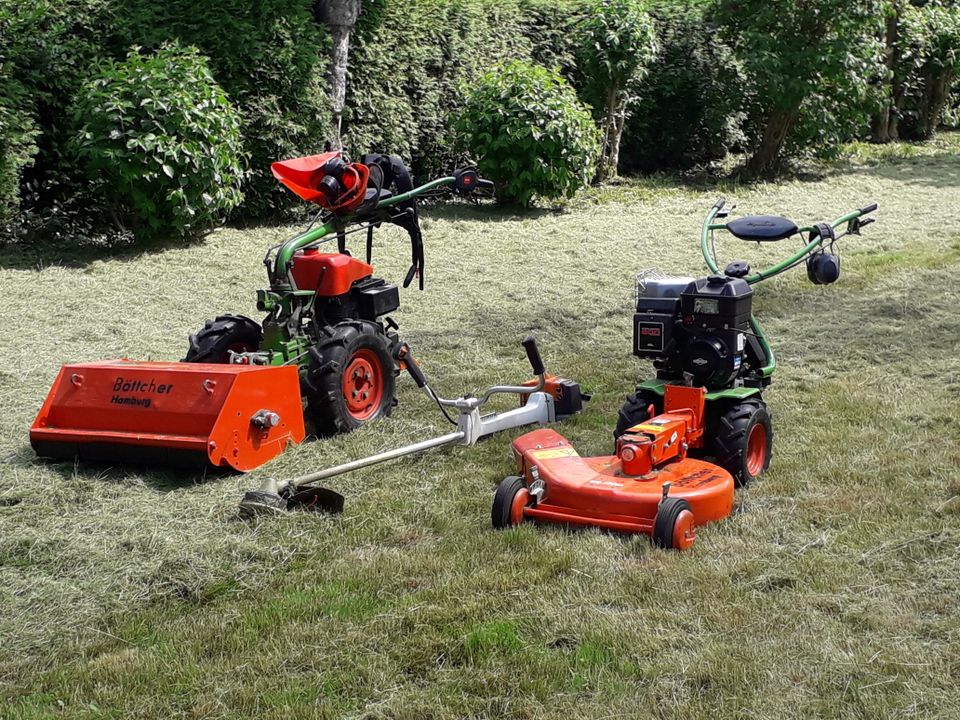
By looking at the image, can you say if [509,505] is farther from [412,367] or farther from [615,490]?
[412,367]

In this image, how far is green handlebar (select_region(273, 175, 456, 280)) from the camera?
5684 millimetres

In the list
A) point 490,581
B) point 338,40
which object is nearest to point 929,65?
point 338,40

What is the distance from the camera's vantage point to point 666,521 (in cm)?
404

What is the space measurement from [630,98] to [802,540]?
11.0 metres

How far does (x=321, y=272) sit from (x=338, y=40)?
6242 mm

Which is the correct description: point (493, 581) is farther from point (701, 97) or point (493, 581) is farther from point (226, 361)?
point (701, 97)

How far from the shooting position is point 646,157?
15.5 meters

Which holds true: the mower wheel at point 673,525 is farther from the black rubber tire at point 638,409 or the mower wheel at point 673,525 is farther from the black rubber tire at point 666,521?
the black rubber tire at point 638,409

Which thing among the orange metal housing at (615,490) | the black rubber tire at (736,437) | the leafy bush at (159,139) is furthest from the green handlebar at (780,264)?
the leafy bush at (159,139)

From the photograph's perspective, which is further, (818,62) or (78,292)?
(818,62)

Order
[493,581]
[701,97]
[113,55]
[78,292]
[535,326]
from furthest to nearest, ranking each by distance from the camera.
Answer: [701,97] → [113,55] → [78,292] → [535,326] → [493,581]

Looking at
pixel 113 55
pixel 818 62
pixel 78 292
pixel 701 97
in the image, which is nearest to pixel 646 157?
pixel 701 97

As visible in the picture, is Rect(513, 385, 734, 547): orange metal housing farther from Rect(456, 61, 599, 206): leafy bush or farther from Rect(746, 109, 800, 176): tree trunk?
Rect(746, 109, 800, 176): tree trunk

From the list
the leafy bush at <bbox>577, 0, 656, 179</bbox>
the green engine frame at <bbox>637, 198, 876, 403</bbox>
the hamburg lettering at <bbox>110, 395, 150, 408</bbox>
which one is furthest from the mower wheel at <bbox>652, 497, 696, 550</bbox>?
the leafy bush at <bbox>577, 0, 656, 179</bbox>
